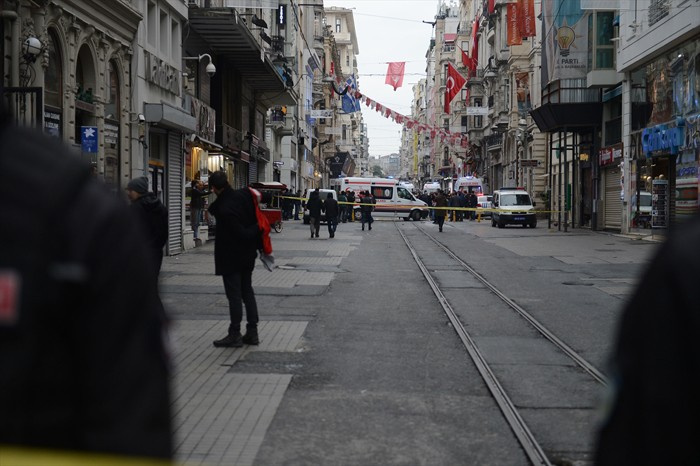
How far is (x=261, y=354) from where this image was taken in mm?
9227

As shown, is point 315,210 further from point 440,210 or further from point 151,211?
point 151,211

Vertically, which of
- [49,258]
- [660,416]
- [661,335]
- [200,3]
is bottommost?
[660,416]

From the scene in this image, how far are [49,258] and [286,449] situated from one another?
14.6 ft

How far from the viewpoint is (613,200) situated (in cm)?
3525

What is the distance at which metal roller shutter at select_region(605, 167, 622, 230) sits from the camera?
34438 mm

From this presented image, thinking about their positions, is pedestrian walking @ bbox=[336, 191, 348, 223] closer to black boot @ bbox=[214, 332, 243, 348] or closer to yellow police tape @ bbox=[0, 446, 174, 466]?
black boot @ bbox=[214, 332, 243, 348]

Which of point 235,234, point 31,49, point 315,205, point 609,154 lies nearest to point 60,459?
point 235,234

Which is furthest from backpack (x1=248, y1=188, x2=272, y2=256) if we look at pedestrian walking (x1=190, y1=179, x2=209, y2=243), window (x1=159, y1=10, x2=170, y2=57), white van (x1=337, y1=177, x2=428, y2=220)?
white van (x1=337, y1=177, x2=428, y2=220)

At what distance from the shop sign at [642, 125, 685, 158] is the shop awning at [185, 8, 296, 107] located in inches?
514

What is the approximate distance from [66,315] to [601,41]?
117 feet

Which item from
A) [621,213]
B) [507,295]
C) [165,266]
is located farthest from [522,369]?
[621,213]

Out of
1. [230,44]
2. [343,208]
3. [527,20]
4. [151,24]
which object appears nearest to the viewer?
[151,24]

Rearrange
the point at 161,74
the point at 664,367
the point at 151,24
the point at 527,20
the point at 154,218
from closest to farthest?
the point at 664,367 < the point at 154,218 < the point at 151,24 < the point at 161,74 < the point at 527,20

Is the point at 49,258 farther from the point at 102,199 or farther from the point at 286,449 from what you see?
the point at 286,449
